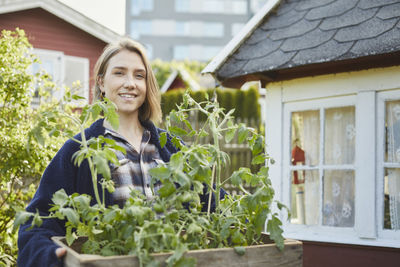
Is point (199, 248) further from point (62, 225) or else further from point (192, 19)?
point (192, 19)

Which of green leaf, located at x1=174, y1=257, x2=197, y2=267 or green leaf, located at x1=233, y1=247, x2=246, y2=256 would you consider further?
green leaf, located at x1=233, y1=247, x2=246, y2=256

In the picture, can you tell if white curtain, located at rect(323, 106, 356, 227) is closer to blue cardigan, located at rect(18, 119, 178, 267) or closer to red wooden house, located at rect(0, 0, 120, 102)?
blue cardigan, located at rect(18, 119, 178, 267)

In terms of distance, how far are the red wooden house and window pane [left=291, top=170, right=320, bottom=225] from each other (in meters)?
7.02

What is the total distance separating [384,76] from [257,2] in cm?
4516

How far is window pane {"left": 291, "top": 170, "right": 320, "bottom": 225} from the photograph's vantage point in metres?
3.80

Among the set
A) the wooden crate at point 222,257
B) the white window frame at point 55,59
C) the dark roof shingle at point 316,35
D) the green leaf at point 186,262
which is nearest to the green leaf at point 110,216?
the wooden crate at point 222,257

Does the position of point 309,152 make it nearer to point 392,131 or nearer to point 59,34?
point 392,131

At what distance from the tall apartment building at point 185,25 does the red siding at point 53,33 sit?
122ft

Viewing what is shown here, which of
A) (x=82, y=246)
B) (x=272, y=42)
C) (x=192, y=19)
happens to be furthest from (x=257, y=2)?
(x=82, y=246)

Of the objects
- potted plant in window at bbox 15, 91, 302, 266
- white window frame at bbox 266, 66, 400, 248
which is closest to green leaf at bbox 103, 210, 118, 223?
potted plant in window at bbox 15, 91, 302, 266

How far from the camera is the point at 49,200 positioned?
1.58 m

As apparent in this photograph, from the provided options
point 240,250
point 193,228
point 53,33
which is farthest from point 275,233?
point 53,33

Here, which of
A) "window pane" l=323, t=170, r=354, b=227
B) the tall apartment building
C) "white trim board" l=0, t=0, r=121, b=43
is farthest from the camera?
the tall apartment building

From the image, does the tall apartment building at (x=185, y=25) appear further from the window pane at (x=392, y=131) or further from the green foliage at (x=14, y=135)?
the window pane at (x=392, y=131)
